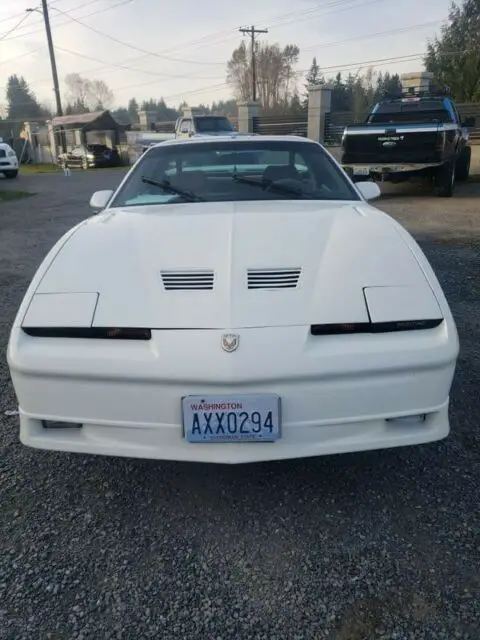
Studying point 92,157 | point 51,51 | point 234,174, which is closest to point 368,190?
point 234,174

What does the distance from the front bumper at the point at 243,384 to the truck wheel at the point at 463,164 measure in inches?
447

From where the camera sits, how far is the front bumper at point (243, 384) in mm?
1807

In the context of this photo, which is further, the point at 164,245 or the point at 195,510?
the point at 164,245

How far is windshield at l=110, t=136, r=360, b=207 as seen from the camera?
324cm

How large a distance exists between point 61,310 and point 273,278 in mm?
825

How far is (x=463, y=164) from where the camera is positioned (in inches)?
480

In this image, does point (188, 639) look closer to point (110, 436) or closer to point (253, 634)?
point (253, 634)

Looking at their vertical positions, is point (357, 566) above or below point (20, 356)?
below

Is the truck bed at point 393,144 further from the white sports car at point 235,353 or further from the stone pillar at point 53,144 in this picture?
the stone pillar at point 53,144

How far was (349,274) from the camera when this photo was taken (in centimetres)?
211

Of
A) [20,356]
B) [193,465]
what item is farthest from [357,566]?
[20,356]

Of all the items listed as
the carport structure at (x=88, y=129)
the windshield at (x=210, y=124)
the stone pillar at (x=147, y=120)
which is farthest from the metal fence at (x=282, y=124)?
the stone pillar at (x=147, y=120)

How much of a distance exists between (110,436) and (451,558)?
4.23 ft

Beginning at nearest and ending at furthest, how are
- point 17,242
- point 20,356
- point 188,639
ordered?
point 188,639, point 20,356, point 17,242
